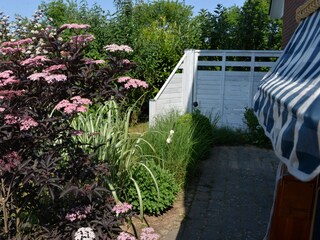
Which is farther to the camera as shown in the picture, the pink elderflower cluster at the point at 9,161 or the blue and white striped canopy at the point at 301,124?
the pink elderflower cluster at the point at 9,161

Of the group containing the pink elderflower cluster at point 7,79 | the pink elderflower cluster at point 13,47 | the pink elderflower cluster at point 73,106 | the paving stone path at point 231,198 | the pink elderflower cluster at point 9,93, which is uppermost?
the pink elderflower cluster at point 13,47

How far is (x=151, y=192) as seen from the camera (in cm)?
413

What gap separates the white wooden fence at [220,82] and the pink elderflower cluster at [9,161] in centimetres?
609

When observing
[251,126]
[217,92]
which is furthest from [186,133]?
[217,92]

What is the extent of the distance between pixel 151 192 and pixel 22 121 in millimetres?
2095

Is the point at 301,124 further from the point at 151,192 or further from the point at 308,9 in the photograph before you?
the point at 151,192

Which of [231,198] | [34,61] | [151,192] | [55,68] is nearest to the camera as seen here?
[55,68]

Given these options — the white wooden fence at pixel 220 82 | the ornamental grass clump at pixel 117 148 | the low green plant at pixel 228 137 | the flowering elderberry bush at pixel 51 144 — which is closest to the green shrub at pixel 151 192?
the ornamental grass clump at pixel 117 148

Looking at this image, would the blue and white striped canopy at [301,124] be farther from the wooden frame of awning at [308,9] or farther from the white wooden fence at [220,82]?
the white wooden fence at [220,82]

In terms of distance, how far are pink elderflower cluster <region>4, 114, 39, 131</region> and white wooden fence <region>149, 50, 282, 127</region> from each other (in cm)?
612

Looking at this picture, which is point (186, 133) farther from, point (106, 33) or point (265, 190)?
point (106, 33)

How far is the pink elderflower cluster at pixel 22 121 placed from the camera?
2.38 metres

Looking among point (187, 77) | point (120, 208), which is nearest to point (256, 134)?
point (187, 77)

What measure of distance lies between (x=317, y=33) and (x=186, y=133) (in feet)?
10.6
